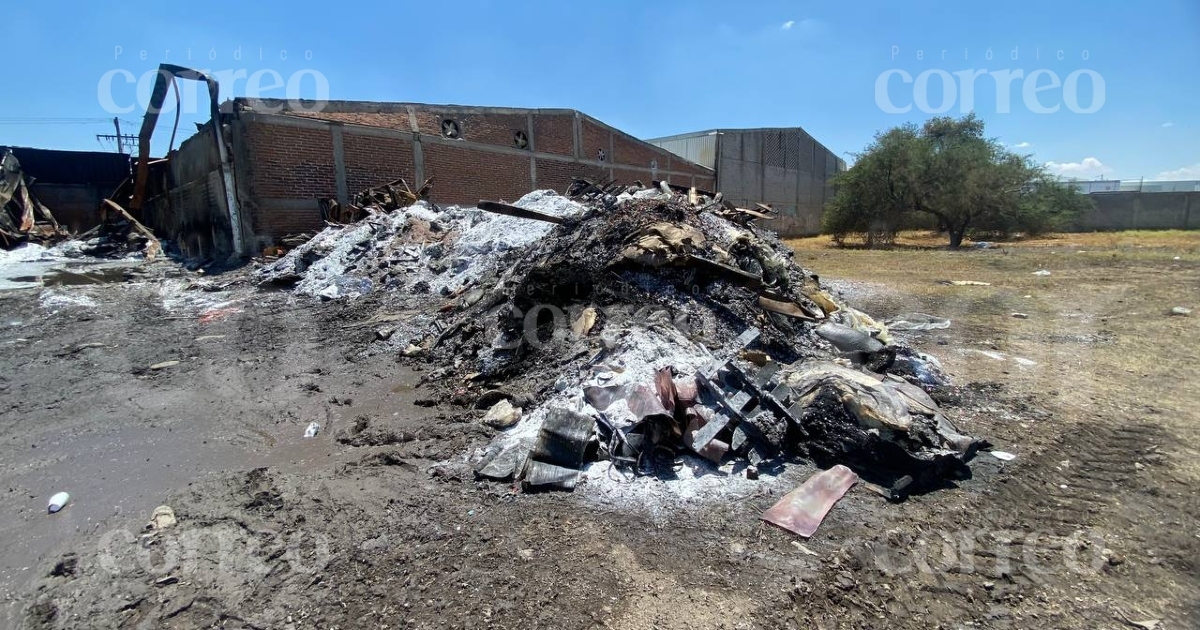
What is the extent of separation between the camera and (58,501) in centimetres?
295

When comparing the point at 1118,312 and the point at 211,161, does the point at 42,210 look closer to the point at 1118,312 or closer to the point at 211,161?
the point at 211,161

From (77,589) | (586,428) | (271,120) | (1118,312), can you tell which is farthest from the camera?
(271,120)

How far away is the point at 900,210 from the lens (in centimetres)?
2353

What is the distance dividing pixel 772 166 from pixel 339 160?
2247cm

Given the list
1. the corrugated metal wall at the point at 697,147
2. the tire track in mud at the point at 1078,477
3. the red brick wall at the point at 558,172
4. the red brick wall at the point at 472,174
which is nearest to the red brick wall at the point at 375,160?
the red brick wall at the point at 472,174

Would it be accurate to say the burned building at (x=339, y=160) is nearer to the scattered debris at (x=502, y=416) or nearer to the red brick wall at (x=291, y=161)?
the red brick wall at (x=291, y=161)

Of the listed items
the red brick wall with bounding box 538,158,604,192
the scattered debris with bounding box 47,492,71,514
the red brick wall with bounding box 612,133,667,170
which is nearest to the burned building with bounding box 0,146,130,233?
the red brick wall with bounding box 538,158,604,192

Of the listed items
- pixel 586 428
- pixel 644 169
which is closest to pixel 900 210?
pixel 644 169

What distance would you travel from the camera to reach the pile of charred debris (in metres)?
3.18

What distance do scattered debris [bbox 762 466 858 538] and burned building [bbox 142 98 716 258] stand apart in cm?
1281

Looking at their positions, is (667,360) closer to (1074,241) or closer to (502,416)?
(502,416)

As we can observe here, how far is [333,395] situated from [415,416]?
1.03m

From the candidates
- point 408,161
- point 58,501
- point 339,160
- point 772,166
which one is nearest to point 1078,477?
point 58,501

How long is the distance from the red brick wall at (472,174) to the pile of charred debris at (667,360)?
8000mm
